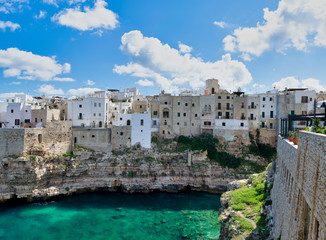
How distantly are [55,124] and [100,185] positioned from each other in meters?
9.51

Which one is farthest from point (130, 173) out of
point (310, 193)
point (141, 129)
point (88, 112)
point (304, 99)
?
point (304, 99)

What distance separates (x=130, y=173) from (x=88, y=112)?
35.8 feet

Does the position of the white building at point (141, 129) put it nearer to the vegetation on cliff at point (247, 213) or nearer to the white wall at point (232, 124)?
the white wall at point (232, 124)

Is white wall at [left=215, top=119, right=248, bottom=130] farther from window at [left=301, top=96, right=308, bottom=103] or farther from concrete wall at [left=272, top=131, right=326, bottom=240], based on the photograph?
concrete wall at [left=272, top=131, right=326, bottom=240]

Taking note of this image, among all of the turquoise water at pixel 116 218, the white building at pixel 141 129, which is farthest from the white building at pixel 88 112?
the turquoise water at pixel 116 218

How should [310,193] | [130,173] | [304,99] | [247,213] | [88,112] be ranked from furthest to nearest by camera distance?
[88,112]
[304,99]
[130,173]
[247,213]
[310,193]

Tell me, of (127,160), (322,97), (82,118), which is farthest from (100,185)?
(322,97)

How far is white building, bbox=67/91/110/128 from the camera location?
30.1 m

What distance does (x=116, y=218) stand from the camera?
772 inches

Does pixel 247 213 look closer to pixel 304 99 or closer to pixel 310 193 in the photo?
pixel 310 193

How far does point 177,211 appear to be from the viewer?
21000mm

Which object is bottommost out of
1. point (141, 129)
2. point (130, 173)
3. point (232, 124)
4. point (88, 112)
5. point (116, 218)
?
point (116, 218)

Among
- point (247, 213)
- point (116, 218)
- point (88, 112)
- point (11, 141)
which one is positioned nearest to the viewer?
point (247, 213)

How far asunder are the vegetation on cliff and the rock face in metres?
10.4
